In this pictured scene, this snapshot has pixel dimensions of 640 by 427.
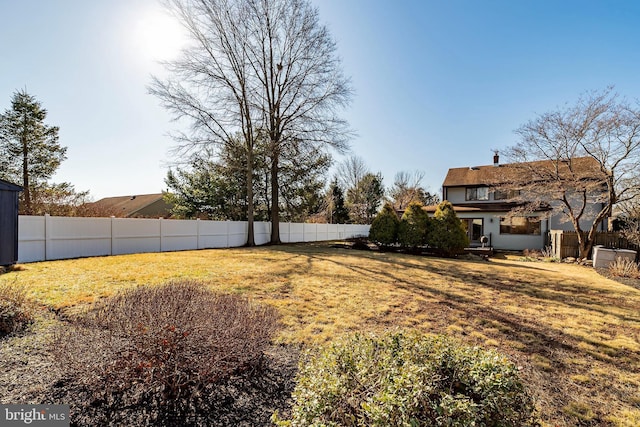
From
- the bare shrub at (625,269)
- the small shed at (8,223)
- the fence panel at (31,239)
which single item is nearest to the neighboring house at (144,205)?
the fence panel at (31,239)

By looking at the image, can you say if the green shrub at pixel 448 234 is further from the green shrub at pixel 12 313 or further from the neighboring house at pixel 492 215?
the green shrub at pixel 12 313

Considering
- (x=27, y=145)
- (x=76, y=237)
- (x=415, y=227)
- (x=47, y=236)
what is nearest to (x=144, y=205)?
(x=27, y=145)

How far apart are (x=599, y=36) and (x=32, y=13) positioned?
15782 mm

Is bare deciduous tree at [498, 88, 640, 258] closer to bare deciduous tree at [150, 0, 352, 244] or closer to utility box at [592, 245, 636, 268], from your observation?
utility box at [592, 245, 636, 268]

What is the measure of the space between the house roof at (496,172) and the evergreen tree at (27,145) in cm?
2934

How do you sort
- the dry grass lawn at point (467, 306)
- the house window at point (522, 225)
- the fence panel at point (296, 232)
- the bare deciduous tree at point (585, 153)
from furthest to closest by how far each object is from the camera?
1. the fence panel at point (296, 232)
2. the house window at point (522, 225)
3. the bare deciduous tree at point (585, 153)
4. the dry grass lawn at point (467, 306)

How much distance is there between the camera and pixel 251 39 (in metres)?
18.1

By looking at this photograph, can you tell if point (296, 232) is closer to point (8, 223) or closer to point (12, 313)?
point (8, 223)

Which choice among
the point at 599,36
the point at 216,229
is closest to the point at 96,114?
the point at 216,229

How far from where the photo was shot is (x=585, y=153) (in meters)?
14.2

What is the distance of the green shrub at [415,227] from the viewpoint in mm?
14453

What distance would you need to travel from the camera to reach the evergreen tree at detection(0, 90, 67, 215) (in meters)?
19.5

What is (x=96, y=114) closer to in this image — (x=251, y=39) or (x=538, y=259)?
(x=251, y=39)

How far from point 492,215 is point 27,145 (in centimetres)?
3196
